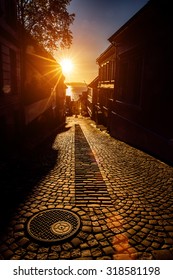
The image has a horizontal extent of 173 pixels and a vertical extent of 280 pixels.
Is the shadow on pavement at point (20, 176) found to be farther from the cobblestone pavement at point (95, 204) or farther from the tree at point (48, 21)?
the tree at point (48, 21)

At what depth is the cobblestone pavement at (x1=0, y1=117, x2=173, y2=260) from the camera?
3619mm

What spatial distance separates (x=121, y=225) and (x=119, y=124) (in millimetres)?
11470

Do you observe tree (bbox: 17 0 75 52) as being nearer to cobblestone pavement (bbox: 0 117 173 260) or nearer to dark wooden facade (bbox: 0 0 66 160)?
dark wooden facade (bbox: 0 0 66 160)

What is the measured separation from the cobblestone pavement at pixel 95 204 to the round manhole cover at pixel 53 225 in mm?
111

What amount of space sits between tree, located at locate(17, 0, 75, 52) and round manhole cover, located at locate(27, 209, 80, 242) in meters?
17.4

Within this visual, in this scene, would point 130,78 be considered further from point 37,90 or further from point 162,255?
point 162,255

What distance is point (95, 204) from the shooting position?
5164 millimetres

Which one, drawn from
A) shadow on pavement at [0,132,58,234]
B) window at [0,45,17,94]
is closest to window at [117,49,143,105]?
shadow on pavement at [0,132,58,234]

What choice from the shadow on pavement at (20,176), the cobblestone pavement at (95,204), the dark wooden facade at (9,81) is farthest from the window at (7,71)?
the cobblestone pavement at (95,204)

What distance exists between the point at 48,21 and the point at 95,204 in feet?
60.1

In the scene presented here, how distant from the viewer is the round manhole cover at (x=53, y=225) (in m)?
3.95

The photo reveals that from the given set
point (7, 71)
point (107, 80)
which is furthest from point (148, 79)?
point (107, 80)
